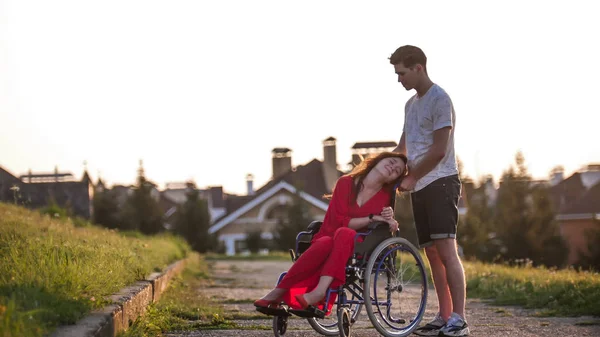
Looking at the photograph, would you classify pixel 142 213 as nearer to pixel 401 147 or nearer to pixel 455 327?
pixel 401 147

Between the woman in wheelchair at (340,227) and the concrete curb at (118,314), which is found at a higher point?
→ the woman in wheelchair at (340,227)

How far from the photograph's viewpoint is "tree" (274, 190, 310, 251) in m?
41.6

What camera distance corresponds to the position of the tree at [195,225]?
148ft

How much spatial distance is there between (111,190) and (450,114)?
4637 cm

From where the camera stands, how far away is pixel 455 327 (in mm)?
6086

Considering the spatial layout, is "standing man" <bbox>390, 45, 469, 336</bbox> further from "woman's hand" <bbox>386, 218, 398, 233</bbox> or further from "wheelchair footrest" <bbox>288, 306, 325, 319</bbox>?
"wheelchair footrest" <bbox>288, 306, 325, 319</bbox>

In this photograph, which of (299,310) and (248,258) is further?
(248,258)

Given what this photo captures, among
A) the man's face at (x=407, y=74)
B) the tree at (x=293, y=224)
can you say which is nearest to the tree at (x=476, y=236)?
the tree at (x=293, y=224)

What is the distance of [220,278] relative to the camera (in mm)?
15422

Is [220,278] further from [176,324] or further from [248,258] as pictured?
[248,258]

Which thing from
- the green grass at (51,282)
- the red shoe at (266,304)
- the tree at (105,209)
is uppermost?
the tree at (105,209)

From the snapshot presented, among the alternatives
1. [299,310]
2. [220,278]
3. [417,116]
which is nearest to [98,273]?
[299,310]

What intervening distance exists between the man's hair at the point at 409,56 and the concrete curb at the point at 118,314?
2.39 m

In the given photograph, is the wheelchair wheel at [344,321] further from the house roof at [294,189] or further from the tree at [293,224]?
the house roof at [294,189]
